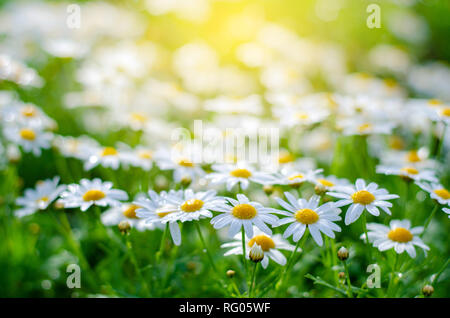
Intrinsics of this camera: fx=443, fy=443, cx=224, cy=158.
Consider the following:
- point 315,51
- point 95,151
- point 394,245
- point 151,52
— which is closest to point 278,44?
point 315,51

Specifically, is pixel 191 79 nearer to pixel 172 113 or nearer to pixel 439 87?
pixel 172 113

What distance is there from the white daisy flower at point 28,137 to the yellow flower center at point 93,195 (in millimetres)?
736

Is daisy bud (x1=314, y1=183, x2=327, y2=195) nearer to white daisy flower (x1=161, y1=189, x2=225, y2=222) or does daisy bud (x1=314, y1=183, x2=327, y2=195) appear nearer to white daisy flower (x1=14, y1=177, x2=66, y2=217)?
white daisy flower (x1=161, y1=189, x2=225, y2=222)

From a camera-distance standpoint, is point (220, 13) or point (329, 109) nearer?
point (329, 109)

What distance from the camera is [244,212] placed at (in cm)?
174

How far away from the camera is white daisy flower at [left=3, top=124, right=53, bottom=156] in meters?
2.60

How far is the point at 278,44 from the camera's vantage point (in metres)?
4.62

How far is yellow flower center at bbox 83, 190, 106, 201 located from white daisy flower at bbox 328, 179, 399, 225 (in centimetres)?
103

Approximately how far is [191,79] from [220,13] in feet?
7.90

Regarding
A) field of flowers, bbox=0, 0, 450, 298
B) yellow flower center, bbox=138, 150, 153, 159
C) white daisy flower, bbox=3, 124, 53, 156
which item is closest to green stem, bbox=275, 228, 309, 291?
field of flowers, bbox=0, 0, 450, 298

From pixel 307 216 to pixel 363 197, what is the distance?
0.90 feet

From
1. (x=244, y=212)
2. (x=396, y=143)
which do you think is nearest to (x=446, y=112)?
(x=396, y=143)

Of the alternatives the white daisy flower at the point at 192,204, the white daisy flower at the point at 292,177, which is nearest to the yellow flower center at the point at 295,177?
the white daisy flower at the point at 292,177

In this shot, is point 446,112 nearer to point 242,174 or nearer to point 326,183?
point 326,183
